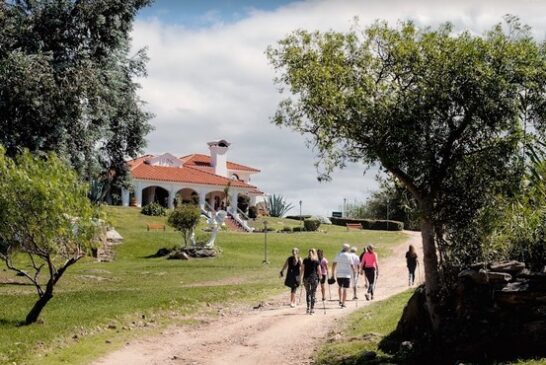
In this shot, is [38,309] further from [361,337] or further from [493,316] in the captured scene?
[493,316]

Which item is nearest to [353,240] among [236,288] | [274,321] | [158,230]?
[158,230]

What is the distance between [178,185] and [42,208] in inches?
2056

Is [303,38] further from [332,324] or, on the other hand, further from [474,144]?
[332,324]

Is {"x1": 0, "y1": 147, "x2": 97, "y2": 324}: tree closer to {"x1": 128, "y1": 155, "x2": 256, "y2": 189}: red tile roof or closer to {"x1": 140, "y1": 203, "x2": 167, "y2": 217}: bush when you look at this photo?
{"x1": 140, "y1": 203, "x2": 167, "y2": 217}: bush

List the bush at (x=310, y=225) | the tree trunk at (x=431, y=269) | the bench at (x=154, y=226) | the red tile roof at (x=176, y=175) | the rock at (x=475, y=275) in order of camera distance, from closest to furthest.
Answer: the rock at (x=475, y=275) < the tree trunk at (x=431, y=269) < the bench at (x=154, y=226) < the bush at (x=310, y=225) < the red tile roof at (x=176, y=175)

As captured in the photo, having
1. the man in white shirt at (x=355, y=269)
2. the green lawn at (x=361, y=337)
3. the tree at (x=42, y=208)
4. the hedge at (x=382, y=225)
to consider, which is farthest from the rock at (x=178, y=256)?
the hedge at (x=382, y=225)

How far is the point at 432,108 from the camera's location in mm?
12867

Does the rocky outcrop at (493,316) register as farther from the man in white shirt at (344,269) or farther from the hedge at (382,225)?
the hedge at (382,225)

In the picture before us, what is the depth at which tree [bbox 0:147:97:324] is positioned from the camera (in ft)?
54.1

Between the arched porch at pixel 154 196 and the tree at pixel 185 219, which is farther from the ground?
the arched porch at pixel 154 196

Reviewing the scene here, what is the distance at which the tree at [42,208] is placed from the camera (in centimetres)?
1648

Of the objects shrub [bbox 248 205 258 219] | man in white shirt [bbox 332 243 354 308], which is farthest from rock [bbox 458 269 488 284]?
shrub [bbox 248 205 258 219]

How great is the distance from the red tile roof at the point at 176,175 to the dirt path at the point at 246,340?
47.1 meters

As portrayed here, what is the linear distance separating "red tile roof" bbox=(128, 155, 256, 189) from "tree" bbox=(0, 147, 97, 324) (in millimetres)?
49091
